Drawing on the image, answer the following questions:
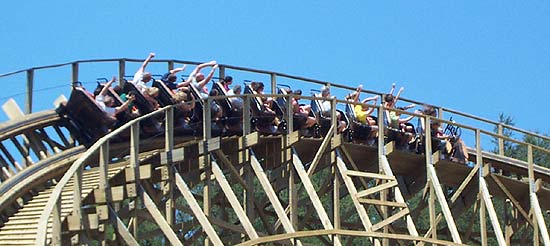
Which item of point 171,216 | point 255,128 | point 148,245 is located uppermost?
point 255,128

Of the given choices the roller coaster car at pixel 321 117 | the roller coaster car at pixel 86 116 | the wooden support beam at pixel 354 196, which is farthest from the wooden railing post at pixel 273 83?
the roller coaster car at pixel 86 116

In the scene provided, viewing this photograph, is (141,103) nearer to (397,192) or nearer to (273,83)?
(273,83)

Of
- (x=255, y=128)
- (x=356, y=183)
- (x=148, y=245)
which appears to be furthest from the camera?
(x=148, y=245)

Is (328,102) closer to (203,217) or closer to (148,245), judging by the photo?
(203,217)

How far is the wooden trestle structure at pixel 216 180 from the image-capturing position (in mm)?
15047

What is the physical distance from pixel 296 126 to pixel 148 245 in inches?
897

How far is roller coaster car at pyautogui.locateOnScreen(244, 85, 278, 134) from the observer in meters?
18.2

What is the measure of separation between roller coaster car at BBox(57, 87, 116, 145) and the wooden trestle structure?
0.24 meters

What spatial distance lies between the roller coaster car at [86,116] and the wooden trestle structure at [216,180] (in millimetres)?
236

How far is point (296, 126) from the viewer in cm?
1897

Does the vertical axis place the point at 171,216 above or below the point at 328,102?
below

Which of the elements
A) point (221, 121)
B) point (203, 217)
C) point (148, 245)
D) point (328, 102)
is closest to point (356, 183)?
point (328, 102)

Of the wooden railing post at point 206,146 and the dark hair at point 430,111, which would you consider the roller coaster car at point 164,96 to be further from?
the dark hair at point 430,111

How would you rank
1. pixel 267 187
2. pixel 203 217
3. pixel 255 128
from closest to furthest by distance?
1. pixel 203 217
2. pixel 267 187
3. pixel 255 128
